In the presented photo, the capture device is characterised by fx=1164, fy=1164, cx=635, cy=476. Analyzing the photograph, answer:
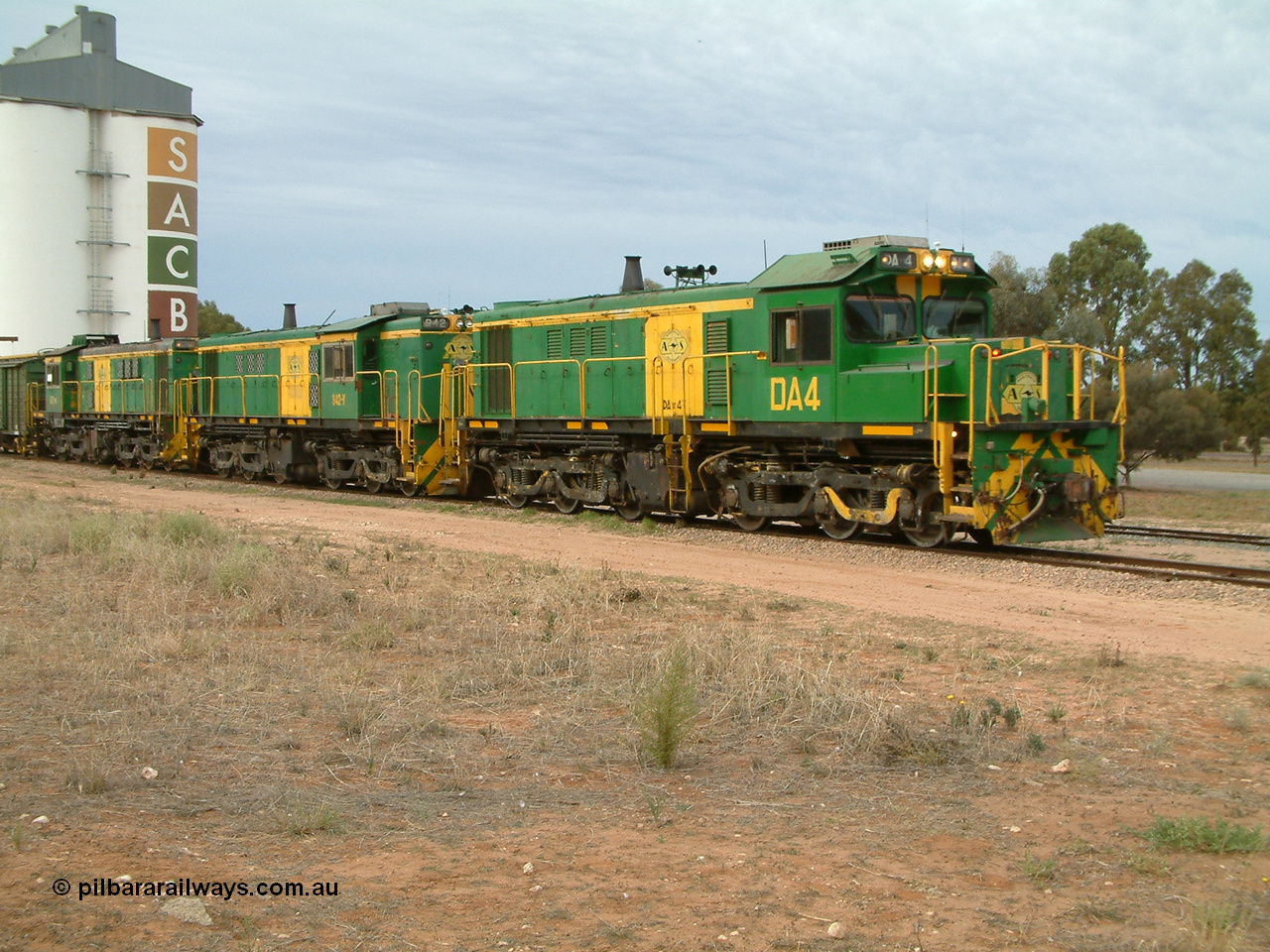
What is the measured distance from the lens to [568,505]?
2158 centimetres

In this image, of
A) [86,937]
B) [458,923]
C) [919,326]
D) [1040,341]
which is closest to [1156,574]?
[1040,341]

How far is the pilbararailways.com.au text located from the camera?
16.0 ft

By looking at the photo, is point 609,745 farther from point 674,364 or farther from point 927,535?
point 674,364

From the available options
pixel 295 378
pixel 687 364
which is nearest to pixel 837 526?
pixel 687 364

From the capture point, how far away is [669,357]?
18.8m

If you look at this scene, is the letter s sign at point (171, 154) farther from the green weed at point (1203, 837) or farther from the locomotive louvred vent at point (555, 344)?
the green weed at point (1203, 837)

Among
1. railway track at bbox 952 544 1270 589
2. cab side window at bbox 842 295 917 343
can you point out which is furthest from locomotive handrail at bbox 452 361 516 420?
railway track at bbox 952 544 1270 589

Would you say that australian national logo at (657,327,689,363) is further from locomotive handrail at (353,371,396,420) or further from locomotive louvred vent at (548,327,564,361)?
locomotive handrail at (353,371,396,420)

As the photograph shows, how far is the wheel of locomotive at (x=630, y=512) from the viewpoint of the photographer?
66.7 feet

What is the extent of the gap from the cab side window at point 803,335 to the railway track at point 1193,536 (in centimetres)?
614

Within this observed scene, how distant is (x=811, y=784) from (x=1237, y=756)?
271cm

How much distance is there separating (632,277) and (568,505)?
4.34 metres

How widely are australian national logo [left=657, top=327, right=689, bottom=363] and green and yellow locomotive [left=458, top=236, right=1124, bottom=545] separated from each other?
0.09 feet

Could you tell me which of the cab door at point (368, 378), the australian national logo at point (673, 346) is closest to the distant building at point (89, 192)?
the cab door at point (368, 378)
